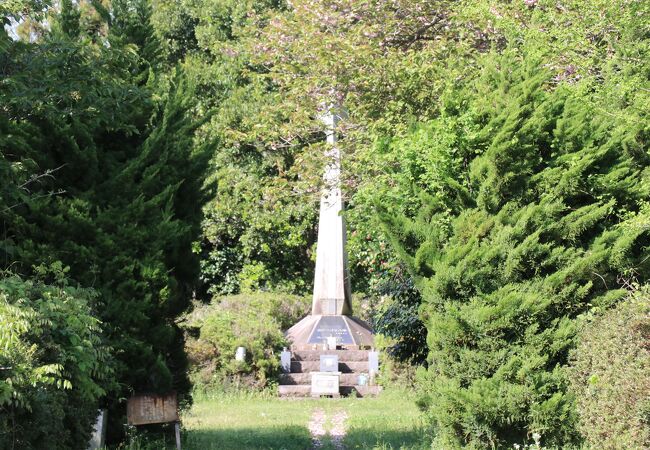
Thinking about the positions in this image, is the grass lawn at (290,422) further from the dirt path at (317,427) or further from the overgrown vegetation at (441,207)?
the overgrown vegetation at (441,207)

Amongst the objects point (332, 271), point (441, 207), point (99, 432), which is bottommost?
point (99, 432)

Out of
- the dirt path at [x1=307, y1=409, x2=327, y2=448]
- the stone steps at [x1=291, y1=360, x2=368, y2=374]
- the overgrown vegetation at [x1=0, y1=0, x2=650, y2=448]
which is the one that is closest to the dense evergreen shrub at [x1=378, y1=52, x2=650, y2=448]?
the overgrown vegetation at [x1=0, y1=0, x2=650, y2=448]

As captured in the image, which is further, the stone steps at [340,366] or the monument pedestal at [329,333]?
the monument pedestal at [329,333]

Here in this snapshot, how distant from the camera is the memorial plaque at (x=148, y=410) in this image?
9711 millimetres

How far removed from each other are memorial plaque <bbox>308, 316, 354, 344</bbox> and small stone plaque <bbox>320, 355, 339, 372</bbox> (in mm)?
1762

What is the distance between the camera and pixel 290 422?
14469mm

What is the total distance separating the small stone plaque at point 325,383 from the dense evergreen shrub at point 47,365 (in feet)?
38.6

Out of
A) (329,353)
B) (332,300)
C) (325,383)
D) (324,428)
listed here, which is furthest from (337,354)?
(324,428)

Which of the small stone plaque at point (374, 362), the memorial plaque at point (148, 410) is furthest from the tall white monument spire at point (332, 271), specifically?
the memorial plaque at point (148, 410)

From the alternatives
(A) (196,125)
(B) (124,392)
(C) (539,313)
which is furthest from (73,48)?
(C) (539,313)

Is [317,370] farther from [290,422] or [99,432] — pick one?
[99,432]

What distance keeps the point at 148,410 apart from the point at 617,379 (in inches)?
207

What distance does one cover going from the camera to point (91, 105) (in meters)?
8.94

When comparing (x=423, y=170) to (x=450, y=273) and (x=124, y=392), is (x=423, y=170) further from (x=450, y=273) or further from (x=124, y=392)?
(x=124, y=392)
